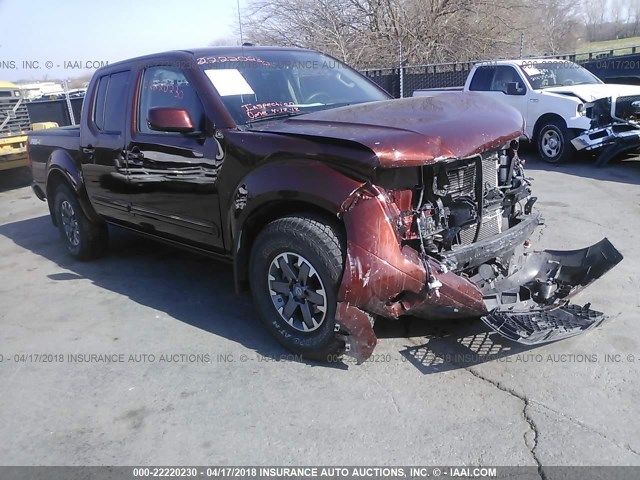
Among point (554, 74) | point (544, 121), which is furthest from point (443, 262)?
point (554, 74)

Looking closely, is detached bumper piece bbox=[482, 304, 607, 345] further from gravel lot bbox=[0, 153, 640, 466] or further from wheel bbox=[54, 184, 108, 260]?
wheel bbox=[54, 184, 108, 260]

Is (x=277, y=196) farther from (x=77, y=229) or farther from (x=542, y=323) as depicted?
(x=77, y=229)

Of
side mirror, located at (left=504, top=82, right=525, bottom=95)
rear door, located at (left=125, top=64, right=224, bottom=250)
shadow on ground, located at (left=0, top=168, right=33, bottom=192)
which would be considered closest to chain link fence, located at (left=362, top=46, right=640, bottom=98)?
side mirror, located at (left=504, top=82, right=525, bottom=95)

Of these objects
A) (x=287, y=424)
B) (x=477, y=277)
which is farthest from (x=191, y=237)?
(x=477, y=277)

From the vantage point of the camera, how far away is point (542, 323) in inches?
131

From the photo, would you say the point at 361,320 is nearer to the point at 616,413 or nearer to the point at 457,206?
the point at 457,206

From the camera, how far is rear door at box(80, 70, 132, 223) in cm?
495

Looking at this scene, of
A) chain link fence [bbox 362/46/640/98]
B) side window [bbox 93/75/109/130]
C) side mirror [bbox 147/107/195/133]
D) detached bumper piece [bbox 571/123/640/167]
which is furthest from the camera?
chain link fence [bbox 362/46/640/98]

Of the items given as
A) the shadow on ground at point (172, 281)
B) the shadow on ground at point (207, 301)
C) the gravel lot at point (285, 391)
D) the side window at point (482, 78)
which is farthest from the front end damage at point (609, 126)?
the shadow on ground at point (172, 281)

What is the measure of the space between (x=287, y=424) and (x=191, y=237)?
6.27 ft

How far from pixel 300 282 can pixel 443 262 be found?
0.90 metres

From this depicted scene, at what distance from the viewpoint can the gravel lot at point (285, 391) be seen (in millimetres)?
2840

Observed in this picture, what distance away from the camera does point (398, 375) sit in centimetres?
345

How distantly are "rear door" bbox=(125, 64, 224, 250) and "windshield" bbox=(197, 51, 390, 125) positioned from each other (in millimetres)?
229
